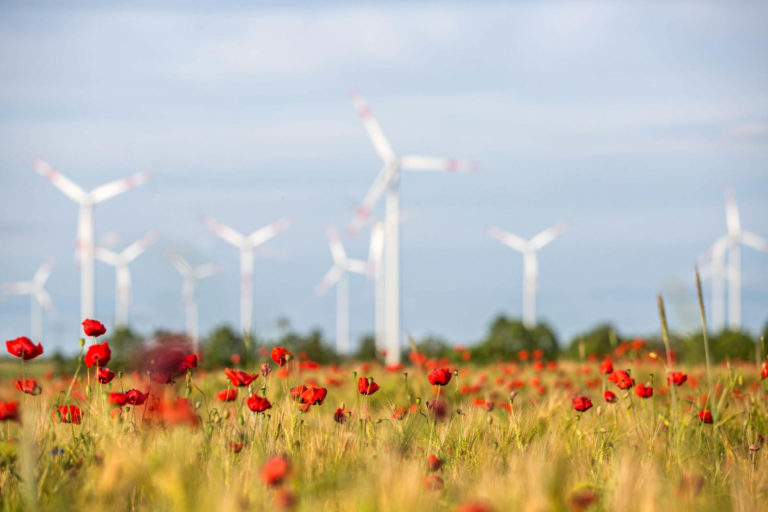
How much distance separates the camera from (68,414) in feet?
21.9

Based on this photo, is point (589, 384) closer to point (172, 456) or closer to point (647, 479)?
point (647, 479)

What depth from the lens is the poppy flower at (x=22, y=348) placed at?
6492mm

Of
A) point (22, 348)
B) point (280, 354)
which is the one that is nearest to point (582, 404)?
point (280, 354)

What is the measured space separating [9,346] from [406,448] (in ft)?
9.35

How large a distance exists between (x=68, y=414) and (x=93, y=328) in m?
0.62

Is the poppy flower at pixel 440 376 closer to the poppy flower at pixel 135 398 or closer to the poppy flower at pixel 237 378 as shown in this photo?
the poppy flower at pixel 237 378

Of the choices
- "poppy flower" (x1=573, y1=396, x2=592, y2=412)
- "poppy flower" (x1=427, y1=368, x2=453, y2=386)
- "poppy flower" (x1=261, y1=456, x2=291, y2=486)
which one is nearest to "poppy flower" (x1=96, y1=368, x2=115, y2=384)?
"poppy flower" (x1=427, y1=368, x2=453, y2=386)

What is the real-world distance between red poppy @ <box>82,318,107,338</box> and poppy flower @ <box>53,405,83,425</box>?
525mm

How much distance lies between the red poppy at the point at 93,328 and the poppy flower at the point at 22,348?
1.23 ft

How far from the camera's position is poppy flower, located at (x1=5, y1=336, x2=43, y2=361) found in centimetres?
649

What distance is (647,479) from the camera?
17.8 ft

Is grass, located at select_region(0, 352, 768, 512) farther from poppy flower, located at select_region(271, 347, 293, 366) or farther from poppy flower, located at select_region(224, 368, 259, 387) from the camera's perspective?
poppy flower, located at select_region(271, 347, 293, 366)

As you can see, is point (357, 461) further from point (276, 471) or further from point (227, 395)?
point (276, 471)

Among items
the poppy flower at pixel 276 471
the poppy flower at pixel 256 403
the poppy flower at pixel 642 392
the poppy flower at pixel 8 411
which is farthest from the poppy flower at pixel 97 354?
the poppy flower at pixel 642 392
